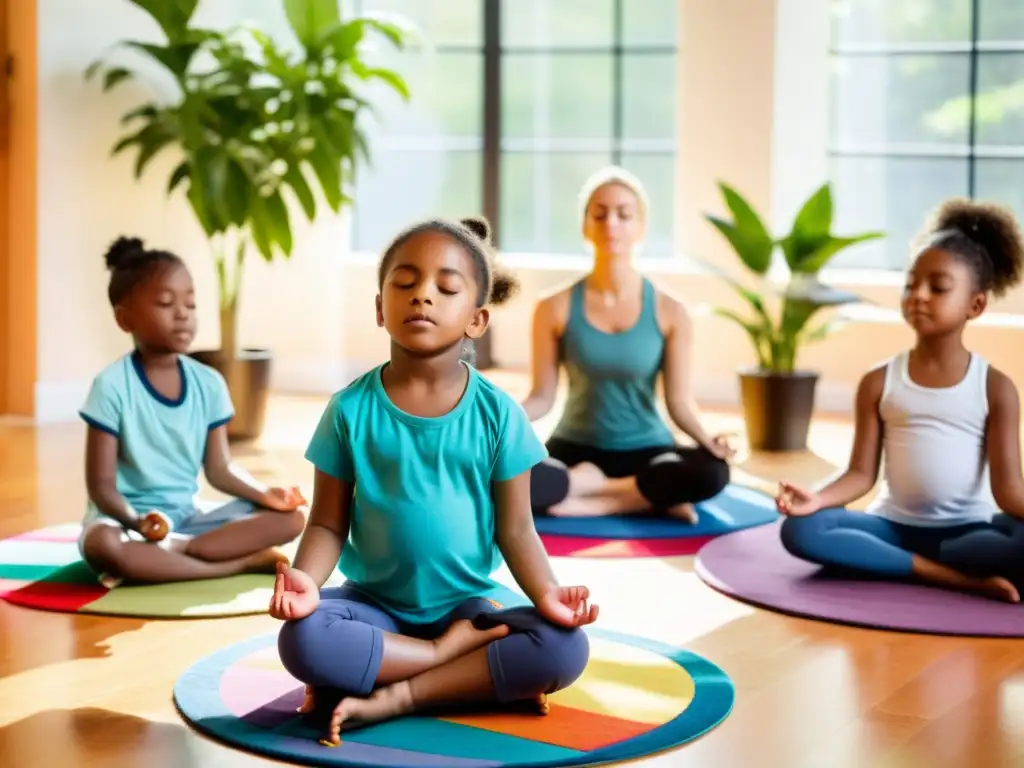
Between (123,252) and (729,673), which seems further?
(123,252)

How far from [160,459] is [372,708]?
3.94 feet

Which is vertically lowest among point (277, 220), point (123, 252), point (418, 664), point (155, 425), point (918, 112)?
point (418, 664)

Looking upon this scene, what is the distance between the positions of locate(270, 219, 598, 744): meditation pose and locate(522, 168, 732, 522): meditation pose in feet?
4.97

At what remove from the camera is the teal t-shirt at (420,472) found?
262 centimetres

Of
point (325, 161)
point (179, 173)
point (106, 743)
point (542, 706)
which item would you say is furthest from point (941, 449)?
point (179, 173)

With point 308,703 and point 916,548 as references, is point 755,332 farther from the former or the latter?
point 308,703

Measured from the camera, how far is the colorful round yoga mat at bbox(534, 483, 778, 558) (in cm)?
392

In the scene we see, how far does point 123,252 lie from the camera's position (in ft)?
11.7

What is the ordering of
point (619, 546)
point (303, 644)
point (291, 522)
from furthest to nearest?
point (619, 546), point (291, 522), point (303, 644)

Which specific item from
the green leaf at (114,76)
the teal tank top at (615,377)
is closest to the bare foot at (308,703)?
the teal tank top at (615,377)

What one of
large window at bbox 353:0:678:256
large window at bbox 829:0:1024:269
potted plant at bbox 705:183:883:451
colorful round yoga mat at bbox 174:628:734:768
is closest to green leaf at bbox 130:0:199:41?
large window at bbox 353:0:678:256

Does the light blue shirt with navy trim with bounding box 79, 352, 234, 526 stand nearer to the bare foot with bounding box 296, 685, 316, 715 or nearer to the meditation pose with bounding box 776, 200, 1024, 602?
the bare foot with bounding box 296, 685, 316, 715

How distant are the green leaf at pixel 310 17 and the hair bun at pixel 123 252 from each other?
85.0 inches

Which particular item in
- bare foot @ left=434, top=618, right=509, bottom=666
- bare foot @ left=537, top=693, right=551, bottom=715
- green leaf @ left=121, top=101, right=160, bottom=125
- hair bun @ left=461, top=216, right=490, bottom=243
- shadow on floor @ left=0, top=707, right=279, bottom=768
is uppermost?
green leaf @ left=121, top=101, right=160, bottom=125
